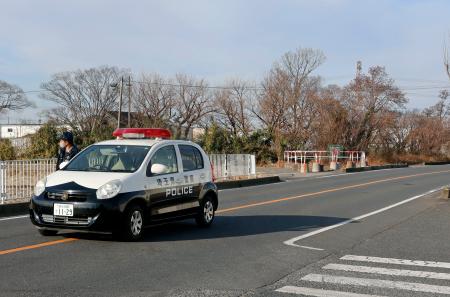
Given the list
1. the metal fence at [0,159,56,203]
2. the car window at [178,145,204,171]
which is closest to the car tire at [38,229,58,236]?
the car window at [178,145,204,171]

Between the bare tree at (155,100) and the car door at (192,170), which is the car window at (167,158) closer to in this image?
the car door at (192,170)

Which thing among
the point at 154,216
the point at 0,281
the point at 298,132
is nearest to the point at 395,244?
the point at 154,216

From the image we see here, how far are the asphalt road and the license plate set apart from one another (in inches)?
19.0

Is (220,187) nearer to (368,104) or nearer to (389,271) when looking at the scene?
(389,271)

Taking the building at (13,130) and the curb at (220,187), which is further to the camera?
the building at (13,130)

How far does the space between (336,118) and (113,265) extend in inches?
1937

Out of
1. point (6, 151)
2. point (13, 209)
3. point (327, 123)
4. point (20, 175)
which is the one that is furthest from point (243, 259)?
point (327, 123)

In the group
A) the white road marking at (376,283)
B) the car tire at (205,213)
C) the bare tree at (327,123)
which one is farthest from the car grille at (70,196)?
the bare tree at (327,123)

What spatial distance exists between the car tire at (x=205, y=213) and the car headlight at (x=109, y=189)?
2455 millimetres

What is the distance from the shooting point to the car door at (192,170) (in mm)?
10289

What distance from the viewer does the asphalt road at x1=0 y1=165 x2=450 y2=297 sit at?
6270 mm

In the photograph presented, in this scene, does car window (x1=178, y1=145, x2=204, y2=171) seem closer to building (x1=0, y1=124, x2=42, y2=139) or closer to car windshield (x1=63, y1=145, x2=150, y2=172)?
car windshield (x1=63, y1=145, x2=150, y2=172)

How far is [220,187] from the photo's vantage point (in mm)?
23047

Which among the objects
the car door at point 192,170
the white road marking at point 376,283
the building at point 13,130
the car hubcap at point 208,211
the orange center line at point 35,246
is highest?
the building at point 13,130
